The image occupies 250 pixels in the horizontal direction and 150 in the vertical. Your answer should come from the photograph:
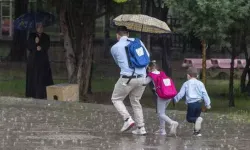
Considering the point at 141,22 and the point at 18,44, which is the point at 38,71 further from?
the point at 18,44

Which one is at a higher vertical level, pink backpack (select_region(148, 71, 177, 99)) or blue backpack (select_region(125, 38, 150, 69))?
blue backpack (select_region(125, 38, 150, 69))

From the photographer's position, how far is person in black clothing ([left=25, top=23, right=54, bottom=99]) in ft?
55.3

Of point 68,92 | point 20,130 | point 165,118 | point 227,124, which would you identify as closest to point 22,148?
point 20,130

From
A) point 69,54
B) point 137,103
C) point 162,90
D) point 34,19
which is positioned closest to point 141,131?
point 137,103

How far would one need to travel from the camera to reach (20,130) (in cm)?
1078

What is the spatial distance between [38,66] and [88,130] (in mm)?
6634

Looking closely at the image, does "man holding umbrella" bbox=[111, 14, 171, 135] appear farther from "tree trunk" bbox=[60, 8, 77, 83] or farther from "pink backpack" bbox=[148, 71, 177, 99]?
"tree trunk" bbox=[60, 8, 77, 83]

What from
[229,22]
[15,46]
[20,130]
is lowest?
[15,46]

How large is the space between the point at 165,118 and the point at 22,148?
2580 mm

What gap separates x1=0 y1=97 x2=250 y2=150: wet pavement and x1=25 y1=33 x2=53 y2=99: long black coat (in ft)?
9.17

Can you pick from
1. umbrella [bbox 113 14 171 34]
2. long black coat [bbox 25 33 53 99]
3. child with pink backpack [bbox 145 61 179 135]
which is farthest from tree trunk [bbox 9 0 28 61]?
child with pink backpack [bbox 145 61 179 135]

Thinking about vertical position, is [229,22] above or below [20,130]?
above

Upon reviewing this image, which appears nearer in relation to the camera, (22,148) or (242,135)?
(22,148)

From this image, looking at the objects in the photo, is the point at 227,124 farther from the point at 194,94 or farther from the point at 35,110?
the point at 35,110
